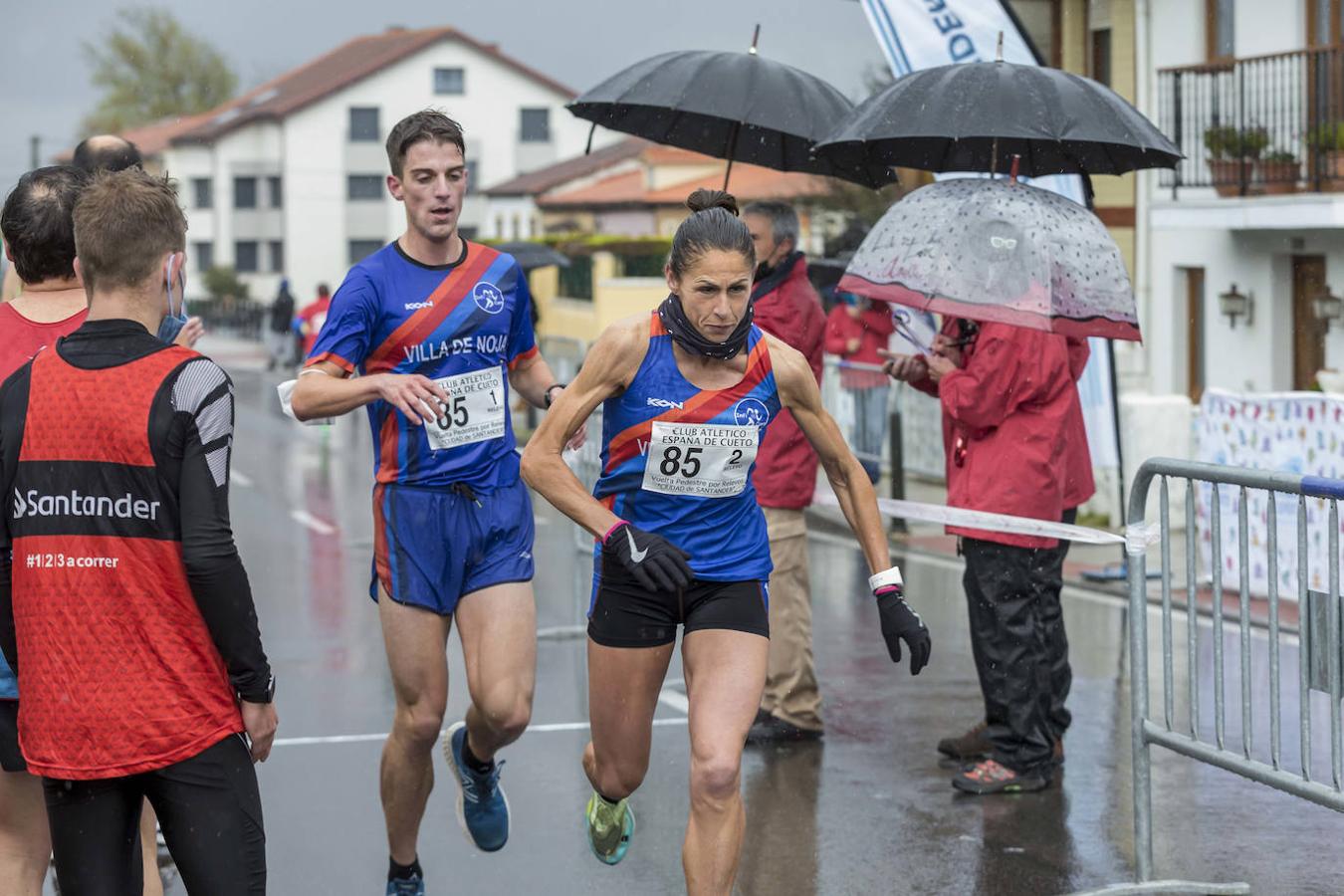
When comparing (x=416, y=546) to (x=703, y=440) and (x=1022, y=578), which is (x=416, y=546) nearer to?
(x=703, y=440)

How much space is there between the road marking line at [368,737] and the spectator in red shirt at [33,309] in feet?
10.6

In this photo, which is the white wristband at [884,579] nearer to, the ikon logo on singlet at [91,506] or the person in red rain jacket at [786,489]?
the ikon logo on singlet at [91,506]

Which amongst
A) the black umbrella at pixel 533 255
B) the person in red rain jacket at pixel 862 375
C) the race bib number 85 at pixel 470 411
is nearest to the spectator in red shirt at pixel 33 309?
the race bib number 85 at pixel 470 411

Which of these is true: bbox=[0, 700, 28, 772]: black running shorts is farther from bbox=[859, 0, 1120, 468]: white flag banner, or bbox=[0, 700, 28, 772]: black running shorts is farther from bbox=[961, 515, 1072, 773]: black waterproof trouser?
bbox=[859, 0, 1120, 468]: white flag banner

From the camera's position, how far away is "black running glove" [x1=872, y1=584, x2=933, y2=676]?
514 cm

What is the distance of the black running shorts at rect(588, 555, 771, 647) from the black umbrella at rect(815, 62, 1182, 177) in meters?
2.28

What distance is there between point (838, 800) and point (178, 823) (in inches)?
143

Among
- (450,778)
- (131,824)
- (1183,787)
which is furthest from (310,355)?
(1183,787)

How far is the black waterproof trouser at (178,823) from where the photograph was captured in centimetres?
394

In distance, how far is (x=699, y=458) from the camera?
525 centimetres

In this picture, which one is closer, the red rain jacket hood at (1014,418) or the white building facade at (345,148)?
the red rain jacket hood at (1014,418)

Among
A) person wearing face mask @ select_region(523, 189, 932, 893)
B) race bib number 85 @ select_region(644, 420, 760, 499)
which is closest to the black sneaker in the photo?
person wearing face mask @ select_region(523, 189, 932, 893)

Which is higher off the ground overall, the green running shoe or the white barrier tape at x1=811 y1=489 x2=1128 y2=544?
the white barrier tape at x1=811 y1=489 x2=1128 y2=544

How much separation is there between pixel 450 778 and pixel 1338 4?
16125 millimetres
